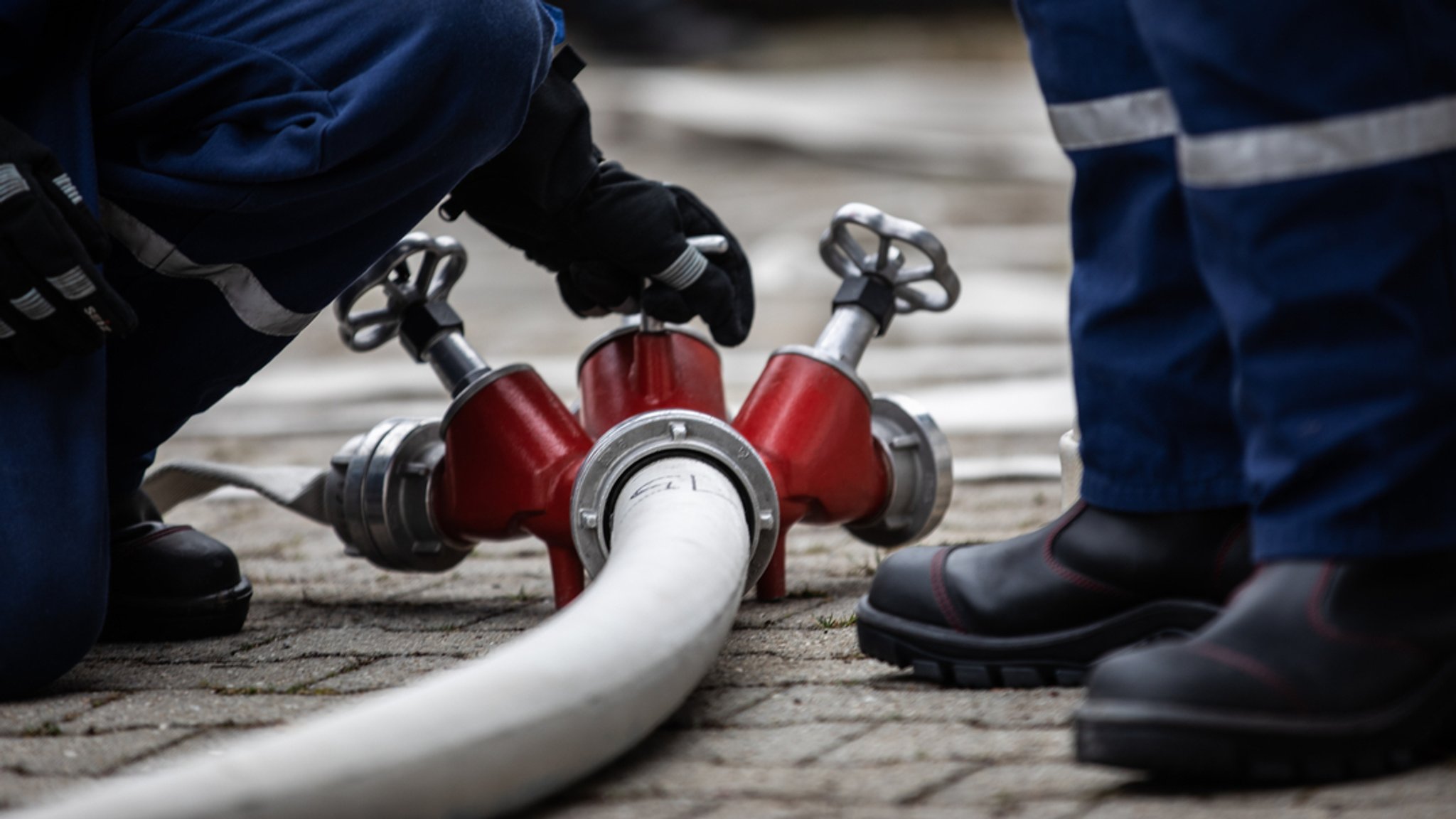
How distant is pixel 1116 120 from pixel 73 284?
1.16 meters

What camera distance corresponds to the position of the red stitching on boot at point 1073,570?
167 centimetres

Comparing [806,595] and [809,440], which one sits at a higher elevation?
[809,440]

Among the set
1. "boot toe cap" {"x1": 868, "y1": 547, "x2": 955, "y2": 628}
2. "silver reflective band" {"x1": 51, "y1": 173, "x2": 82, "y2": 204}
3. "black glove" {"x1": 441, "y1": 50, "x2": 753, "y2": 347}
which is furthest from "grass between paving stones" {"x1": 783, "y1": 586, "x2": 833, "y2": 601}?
"silver reflective band" {"x1": 51, "y1": 173, "x2": 82, "y2": 204}

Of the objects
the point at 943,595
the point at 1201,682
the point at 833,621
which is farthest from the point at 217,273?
the point at 1201,682

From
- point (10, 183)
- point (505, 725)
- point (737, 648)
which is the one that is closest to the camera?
point (505, 725)

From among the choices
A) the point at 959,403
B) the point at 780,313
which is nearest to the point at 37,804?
the point at 959,403

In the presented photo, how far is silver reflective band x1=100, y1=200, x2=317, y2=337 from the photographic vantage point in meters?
2.08

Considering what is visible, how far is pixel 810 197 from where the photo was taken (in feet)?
40.5

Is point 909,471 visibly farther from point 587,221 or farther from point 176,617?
point 176,617

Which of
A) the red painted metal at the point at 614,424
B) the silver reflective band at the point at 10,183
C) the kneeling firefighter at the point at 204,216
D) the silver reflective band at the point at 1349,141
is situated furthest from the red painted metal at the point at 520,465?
the silver reflective band at the point at 1349,141

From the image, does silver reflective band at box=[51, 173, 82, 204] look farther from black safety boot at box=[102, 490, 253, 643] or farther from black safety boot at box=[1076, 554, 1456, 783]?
black safety boot at box=[1076, 554, 1456, 783]

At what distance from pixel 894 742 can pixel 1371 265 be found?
0.63 metres

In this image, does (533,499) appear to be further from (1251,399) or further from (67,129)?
(1251,399)

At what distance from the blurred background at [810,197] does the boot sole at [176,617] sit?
1041mm
